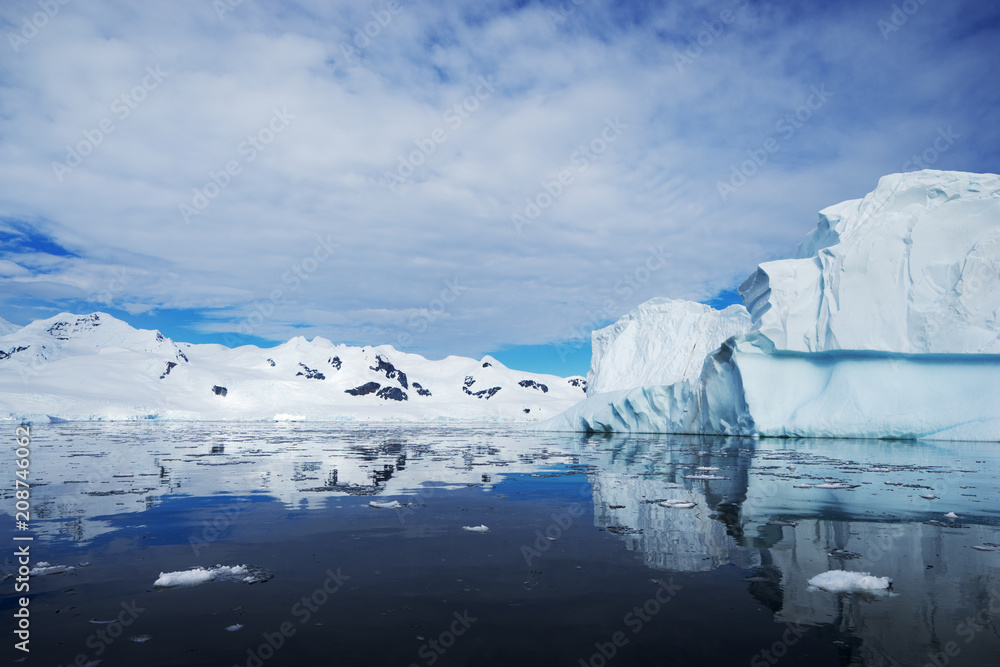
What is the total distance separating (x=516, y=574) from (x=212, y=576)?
285 cm

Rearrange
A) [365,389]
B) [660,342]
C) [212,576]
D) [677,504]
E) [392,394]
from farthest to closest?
[392,394] → [365,389] → [660,342] → [677,504] → [212,576]

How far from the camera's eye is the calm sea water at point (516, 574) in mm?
3541

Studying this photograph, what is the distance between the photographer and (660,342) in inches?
1700

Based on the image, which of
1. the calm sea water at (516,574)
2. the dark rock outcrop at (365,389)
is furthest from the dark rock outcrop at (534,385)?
the calm sea water at (516,574)

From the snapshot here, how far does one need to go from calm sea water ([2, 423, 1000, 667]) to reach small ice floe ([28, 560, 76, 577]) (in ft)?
0.20

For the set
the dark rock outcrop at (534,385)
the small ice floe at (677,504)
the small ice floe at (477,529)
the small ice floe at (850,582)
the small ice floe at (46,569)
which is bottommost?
the small ice floe at (477,529)

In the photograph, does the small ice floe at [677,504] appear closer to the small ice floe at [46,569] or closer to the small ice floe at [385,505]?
the small ice floe at [385,505]

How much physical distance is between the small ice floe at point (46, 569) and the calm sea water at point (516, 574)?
0.20 ft

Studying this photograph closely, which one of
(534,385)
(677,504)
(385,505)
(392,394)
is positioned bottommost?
(385,505)

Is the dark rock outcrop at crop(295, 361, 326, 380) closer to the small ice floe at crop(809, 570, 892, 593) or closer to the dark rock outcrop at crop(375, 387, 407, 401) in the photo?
the dark rock outcrop at crop(375, 387, 407, 401)

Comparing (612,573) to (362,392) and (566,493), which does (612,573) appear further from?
(362,392)

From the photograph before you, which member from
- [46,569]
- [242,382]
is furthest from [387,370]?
[46,569]

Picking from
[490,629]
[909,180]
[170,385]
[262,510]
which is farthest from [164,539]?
[170,385]

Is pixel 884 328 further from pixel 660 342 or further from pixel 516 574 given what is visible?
pixel 516 574
